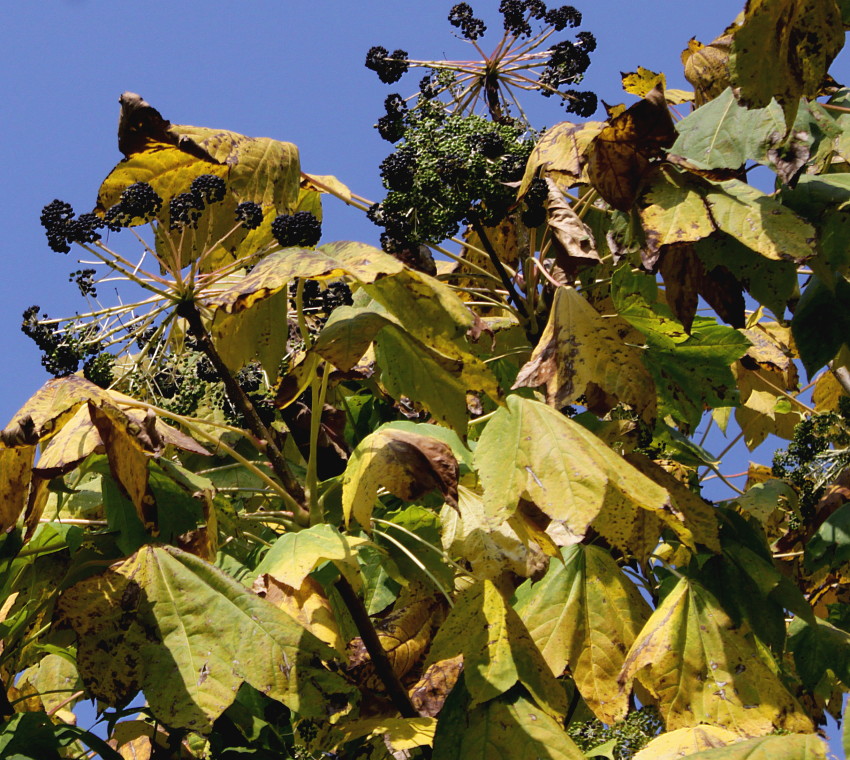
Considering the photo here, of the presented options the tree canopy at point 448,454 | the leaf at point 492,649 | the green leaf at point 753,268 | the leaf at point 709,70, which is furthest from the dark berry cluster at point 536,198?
the leaf at point 492,649

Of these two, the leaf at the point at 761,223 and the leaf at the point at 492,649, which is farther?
the leaf at the point at 761,223

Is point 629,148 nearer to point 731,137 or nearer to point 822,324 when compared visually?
point 731,137

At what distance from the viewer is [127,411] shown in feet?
9.20

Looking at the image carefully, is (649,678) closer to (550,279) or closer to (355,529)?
(355,529)

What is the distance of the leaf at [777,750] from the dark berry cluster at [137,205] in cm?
220

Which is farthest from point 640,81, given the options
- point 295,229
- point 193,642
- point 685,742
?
point 193,642

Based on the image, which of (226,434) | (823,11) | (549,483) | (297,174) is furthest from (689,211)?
(226,434)

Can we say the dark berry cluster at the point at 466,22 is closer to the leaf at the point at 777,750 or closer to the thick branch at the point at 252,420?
the thick branch at the point at 252,420

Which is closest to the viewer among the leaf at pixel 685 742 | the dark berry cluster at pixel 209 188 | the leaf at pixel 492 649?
the leaf at pixel 685 742

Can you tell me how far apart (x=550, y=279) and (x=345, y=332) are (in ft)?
3.30

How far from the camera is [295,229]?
3.26m

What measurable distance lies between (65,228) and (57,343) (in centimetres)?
39

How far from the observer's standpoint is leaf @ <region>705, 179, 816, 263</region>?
3180mm

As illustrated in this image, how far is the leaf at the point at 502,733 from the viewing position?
106 inches
